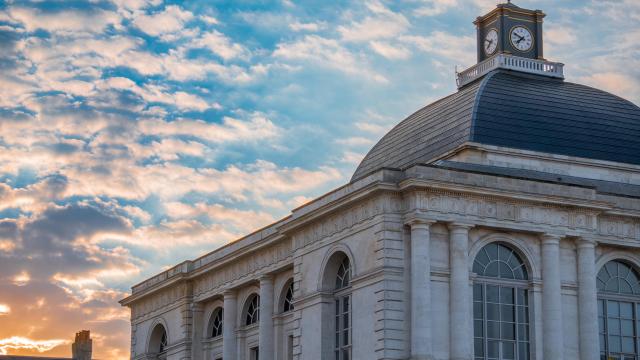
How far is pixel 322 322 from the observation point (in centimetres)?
5731

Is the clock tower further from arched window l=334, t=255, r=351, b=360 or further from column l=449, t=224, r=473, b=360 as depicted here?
column l=449, t=224, r=473, b=360

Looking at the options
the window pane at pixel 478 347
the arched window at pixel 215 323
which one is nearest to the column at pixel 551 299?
the window pane at pixel 478 347

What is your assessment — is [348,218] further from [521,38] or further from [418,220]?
[521,38]

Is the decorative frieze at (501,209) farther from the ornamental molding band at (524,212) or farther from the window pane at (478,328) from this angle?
the window pane at (478,328)

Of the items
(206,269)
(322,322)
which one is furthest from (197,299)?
(322,322)

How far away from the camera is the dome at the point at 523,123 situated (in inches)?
2357

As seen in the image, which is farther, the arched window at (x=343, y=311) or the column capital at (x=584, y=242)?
the arched window at (x=343, y=311)

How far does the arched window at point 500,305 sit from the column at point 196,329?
21977 millimetres

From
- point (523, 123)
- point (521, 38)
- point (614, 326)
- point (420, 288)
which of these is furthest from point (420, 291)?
point (521, 38)

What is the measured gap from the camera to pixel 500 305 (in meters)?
54.6

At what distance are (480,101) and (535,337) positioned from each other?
12.0 meters

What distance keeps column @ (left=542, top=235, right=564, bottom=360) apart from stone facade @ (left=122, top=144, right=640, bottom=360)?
4 cm

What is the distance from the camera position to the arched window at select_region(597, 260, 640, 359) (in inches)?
2223

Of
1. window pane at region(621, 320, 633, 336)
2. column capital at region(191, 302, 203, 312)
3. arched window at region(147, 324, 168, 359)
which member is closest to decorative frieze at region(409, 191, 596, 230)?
window pane at region(621, 320, 633, 336)
